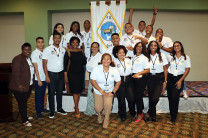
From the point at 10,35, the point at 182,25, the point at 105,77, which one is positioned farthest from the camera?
the point at 10,35

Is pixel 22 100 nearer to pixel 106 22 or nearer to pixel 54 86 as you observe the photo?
pixel 54 86

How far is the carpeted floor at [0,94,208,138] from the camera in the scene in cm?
285

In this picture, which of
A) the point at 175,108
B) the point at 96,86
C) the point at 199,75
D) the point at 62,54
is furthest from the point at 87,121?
the point at 199,75

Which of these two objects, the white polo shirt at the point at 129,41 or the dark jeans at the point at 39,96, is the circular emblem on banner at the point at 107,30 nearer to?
the white polo shirt at the point at 129,41

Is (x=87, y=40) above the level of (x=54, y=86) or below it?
above

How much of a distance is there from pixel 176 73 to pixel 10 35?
6350mm

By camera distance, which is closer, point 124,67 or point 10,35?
point 124,67

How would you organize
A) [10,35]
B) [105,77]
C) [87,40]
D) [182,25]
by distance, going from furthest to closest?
1. [10,35]
2. [182,25]
3. [87,40]
4. [105,77]

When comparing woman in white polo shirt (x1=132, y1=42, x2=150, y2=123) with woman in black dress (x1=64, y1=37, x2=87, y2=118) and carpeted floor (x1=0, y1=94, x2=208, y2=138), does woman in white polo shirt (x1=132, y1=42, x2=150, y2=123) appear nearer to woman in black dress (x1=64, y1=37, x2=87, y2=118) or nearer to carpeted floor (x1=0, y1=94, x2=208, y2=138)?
carpeted floor (x1=0, y1=94, x2=208, y2=138)

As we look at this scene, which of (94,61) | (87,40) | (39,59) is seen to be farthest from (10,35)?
(94,61)

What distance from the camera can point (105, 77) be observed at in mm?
2994

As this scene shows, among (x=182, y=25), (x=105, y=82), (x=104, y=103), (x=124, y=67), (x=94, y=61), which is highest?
(x=182, y=25)

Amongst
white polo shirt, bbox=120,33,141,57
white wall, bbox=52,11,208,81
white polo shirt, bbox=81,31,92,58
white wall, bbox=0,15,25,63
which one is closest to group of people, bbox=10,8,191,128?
white polo shirt, bbox=120,33,141,57

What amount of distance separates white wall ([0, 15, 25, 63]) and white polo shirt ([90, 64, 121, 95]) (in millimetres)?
4945
